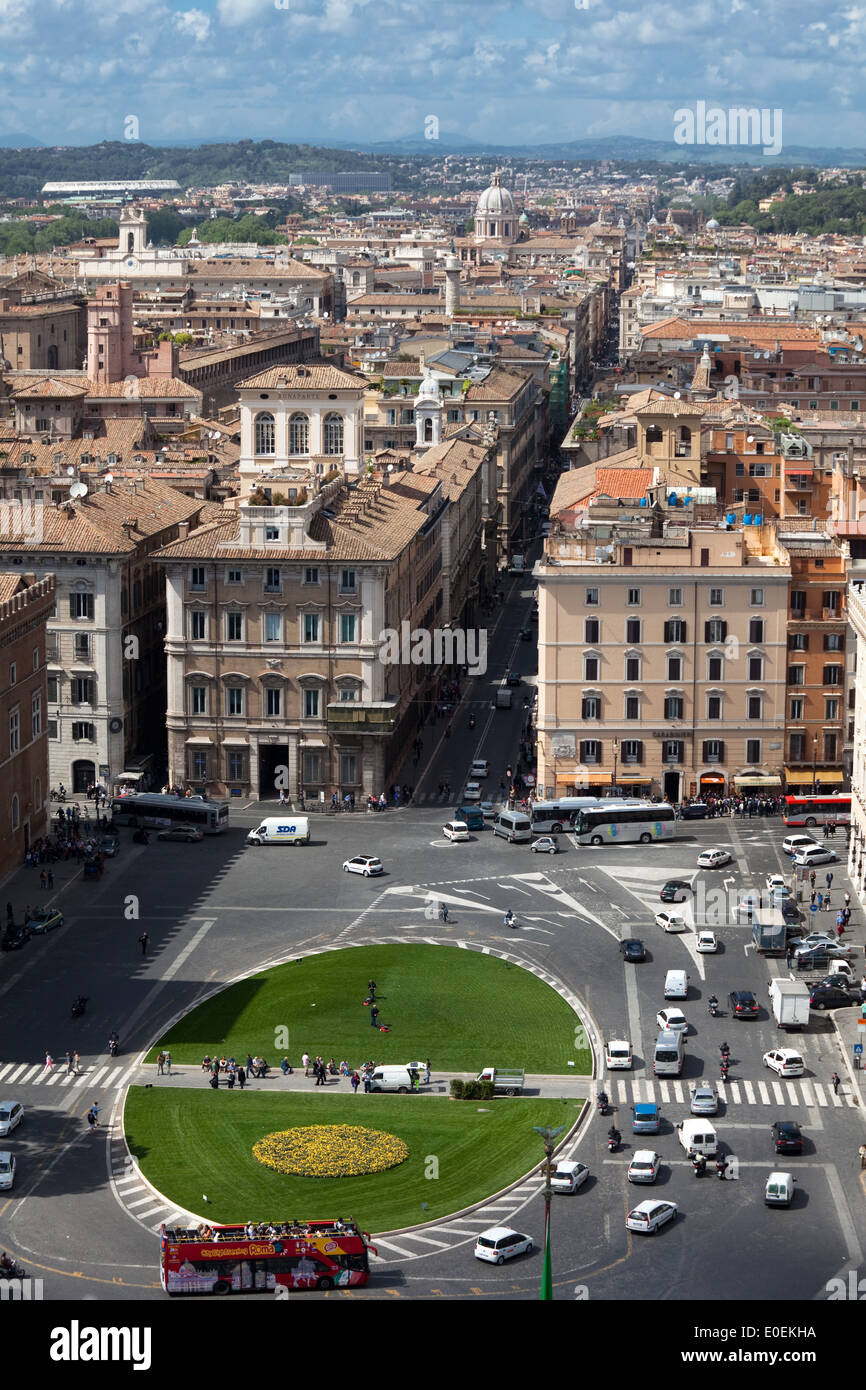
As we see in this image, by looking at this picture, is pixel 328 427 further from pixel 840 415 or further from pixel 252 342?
pixel 252 342

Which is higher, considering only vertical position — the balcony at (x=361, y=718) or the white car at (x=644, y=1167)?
the balcony at (x=361, y=718)

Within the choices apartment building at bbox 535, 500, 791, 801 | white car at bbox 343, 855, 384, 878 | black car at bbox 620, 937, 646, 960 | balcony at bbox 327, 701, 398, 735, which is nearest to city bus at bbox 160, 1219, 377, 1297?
black car at bbox 620, 937, 646, 960

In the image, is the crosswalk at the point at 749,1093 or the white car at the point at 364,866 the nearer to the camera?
the crosswalk at the point at 749,1093

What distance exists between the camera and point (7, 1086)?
6309 cm

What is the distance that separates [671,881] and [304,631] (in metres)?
19.2

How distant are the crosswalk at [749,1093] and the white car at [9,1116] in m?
14.9

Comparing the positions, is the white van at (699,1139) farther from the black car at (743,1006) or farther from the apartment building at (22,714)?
the apartment building at (22,714)

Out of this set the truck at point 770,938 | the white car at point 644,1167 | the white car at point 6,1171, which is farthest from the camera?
the truck at point 770,938

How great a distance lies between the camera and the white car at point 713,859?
271ft

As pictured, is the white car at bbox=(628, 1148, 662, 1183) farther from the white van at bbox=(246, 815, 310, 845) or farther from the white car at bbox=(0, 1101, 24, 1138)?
the white van at bbox=(246, 815, 310, 845)

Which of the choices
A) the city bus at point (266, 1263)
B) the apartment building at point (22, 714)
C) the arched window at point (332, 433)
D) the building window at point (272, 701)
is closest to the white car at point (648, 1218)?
the city bus at point (266, 1263)

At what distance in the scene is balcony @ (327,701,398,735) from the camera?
91.2 metres

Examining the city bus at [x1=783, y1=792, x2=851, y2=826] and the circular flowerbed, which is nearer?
the circular flowerbed

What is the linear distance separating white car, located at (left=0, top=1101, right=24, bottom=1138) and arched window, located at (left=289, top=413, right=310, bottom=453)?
5695 centimetres
